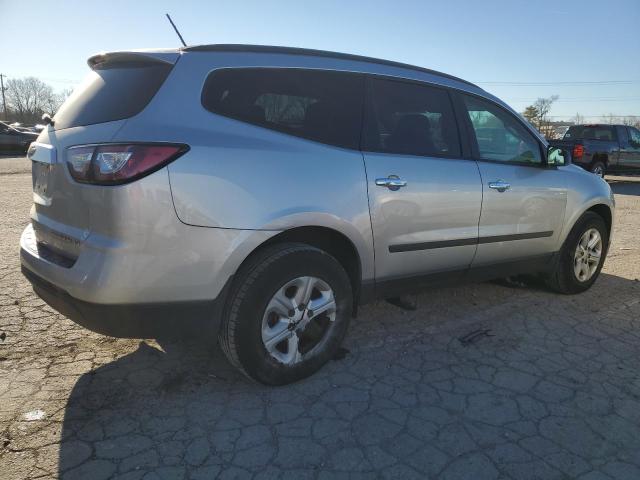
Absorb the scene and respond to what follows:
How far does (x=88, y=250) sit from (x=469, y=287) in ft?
11.7

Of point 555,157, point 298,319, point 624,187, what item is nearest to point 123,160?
point 298,319

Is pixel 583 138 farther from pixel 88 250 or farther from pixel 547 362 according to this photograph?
pixel 88 250

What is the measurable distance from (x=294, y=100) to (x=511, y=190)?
6.34 ft

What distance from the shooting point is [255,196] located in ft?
8.35

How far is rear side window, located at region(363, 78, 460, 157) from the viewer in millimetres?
3197

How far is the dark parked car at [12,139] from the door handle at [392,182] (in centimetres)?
2371

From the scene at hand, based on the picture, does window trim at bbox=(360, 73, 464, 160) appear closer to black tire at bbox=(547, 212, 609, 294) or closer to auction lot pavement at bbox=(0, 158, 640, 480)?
auction lot pavement at bbox=(0, 158, 640, 480)

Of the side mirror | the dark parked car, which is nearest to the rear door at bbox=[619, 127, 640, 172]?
the side mirror

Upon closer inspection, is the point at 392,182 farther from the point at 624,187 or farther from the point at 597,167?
the point at 624,187

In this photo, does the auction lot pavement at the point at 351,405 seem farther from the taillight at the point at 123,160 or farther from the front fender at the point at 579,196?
the taillight at the point at 123,160

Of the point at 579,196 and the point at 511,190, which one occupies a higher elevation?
the point at 511,190

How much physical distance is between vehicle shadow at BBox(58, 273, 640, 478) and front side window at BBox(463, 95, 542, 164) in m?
1.37

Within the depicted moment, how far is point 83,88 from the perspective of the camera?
2.91 metres

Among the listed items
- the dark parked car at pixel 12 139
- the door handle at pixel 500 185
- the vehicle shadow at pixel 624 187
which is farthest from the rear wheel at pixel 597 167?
the dark parked car at pixel 12 139
